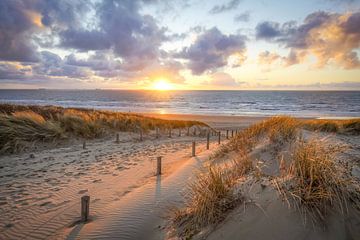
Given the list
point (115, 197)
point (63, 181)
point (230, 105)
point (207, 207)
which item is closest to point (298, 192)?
point (207, 207)

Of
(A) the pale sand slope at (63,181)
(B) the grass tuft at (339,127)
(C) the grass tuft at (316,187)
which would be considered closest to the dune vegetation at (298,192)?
(C) the grass tuft at (316,187)

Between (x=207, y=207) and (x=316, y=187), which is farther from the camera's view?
(x=207, y=207)

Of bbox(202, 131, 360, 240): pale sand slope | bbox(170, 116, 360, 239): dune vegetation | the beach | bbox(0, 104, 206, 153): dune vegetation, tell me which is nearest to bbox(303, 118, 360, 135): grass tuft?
the beach

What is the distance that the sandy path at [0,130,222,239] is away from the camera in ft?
17.7

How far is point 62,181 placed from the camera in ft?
26.2

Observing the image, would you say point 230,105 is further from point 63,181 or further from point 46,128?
point 63,181

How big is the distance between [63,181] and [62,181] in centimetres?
3

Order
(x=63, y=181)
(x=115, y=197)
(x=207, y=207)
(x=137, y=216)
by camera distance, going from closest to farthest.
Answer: (x=207, y=207)
(x=137, y=216)
(x=115, y=197)
(x=63, y=181)

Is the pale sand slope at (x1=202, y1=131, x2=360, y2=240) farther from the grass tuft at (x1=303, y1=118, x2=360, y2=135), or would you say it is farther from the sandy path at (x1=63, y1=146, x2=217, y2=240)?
the grass tuft at (x1=303, y1=118, x2=360, y2=135)

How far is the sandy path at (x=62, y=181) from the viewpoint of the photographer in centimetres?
539

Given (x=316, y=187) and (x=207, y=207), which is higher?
(x=316, y=187)

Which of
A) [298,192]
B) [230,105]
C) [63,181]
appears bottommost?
[230,105]

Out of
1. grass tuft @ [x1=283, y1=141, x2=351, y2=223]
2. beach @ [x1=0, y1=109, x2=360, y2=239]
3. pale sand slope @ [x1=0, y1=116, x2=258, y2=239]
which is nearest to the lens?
grass tuft @ [x1=283, y1=141, x2=351, y2=223]

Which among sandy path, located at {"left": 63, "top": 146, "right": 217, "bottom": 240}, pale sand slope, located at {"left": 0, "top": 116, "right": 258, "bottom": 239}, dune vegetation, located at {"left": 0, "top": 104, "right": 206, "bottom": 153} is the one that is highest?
dune vegetation, located at {"left": 0, "top": 104, "right": 206, "bottom": 153}
